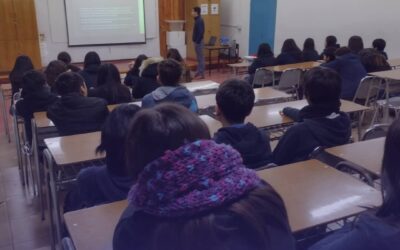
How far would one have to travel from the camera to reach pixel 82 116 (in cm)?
291

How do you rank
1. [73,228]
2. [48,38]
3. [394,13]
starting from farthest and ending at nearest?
[48,38], [394,13], [73,228]

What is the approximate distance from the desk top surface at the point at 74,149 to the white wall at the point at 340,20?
6012mm

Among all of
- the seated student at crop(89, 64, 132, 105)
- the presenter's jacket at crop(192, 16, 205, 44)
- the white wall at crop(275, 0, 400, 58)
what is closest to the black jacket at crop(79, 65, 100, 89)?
the seated student at crop(89, 64, 132, 105)

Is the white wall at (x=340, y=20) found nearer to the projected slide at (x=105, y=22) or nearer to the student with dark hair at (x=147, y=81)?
the projected slide at (x=105, y=22)

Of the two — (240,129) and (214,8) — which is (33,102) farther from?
(214,8)

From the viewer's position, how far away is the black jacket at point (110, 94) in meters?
3.73

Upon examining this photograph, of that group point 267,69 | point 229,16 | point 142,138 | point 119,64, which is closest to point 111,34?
point 119,64

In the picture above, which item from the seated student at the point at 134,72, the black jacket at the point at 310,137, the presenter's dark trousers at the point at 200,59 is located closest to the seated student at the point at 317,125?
the black jacket at the point at 310,137

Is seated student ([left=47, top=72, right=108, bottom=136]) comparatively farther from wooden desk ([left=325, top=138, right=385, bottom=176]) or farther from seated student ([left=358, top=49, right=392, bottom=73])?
seated student ([left=358, top=49, right=392, bottom=73])

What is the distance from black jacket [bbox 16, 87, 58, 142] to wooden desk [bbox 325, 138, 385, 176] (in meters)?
2.34

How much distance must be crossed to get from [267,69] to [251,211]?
4.72 metres

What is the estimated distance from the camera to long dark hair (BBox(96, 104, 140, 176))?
1736 mm

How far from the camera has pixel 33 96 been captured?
11.1 ft

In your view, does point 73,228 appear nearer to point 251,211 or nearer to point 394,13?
point 251,211
